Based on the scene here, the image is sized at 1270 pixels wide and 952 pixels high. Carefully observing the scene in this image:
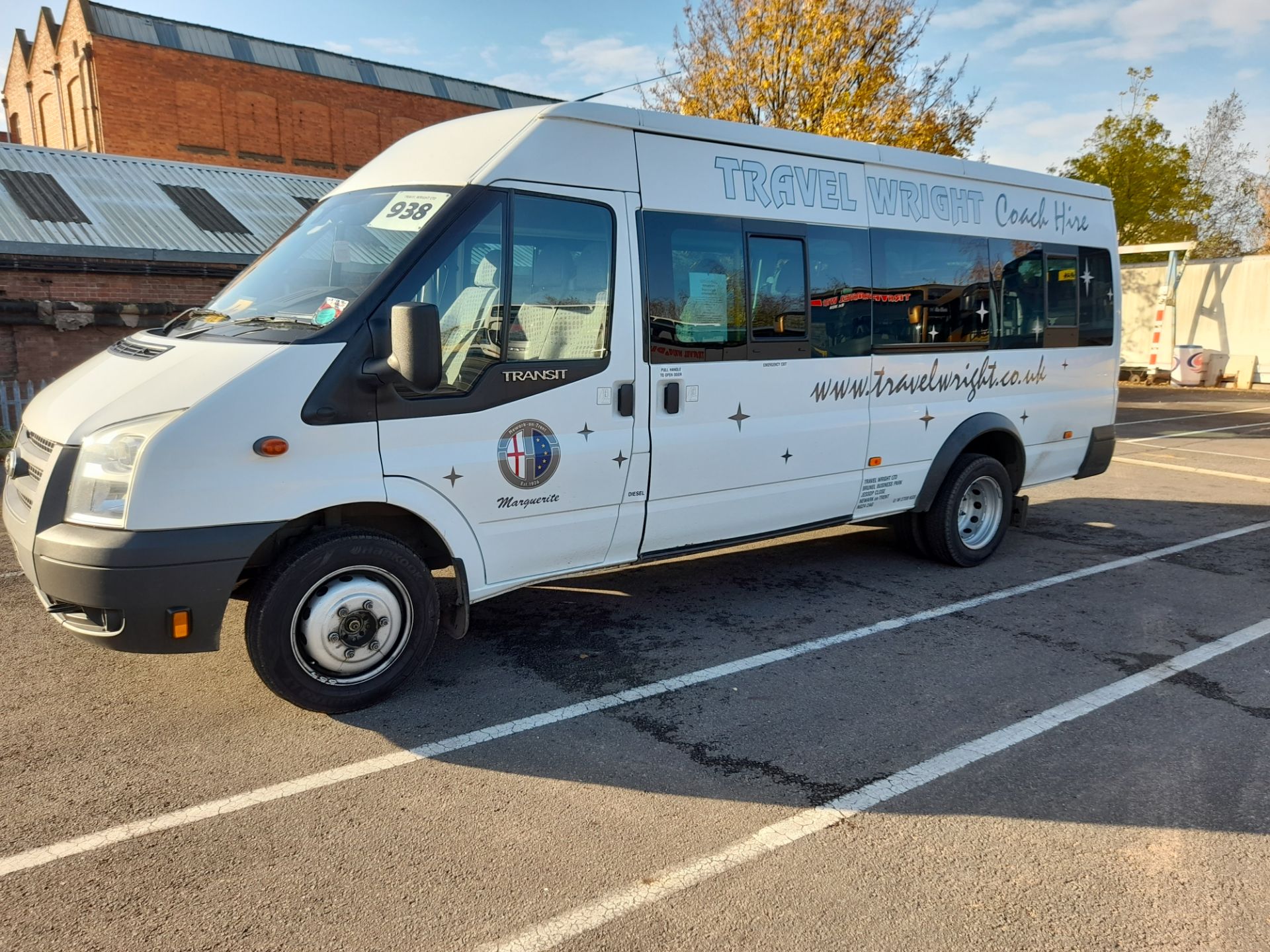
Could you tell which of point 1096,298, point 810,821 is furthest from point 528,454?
point 1096,298

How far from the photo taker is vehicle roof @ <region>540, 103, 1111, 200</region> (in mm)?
4676

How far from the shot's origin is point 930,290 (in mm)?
6316

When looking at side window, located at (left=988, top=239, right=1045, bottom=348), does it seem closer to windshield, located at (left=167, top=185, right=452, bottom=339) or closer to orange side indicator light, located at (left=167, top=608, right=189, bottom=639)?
windshield, located at (left=167, top=185, right=452, bottom=339)

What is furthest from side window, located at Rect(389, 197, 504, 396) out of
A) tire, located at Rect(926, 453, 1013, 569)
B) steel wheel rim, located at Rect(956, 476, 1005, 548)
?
steel wheel rim, located at Rect(956, 476, 1005, 548)

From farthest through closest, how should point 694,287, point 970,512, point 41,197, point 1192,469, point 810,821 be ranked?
point 41,197, point 1192,469, point 970,512, point 694,287, point 810,821

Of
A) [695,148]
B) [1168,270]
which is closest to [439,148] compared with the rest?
[695,148]

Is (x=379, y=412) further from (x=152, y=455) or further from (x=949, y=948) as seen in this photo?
(x=949, y=948)

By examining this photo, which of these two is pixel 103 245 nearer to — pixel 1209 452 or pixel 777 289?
pixel 777 289

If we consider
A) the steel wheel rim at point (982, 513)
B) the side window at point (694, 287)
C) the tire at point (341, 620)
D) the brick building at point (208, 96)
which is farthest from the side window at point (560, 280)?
the brick building at point (208, 96)

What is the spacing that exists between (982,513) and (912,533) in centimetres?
63

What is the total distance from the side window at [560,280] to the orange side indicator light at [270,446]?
3.65 feet

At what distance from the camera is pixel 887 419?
20.0 feet

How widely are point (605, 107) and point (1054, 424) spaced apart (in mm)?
4631

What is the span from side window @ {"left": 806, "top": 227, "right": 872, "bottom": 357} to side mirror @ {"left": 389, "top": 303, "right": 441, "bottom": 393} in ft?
8.56
